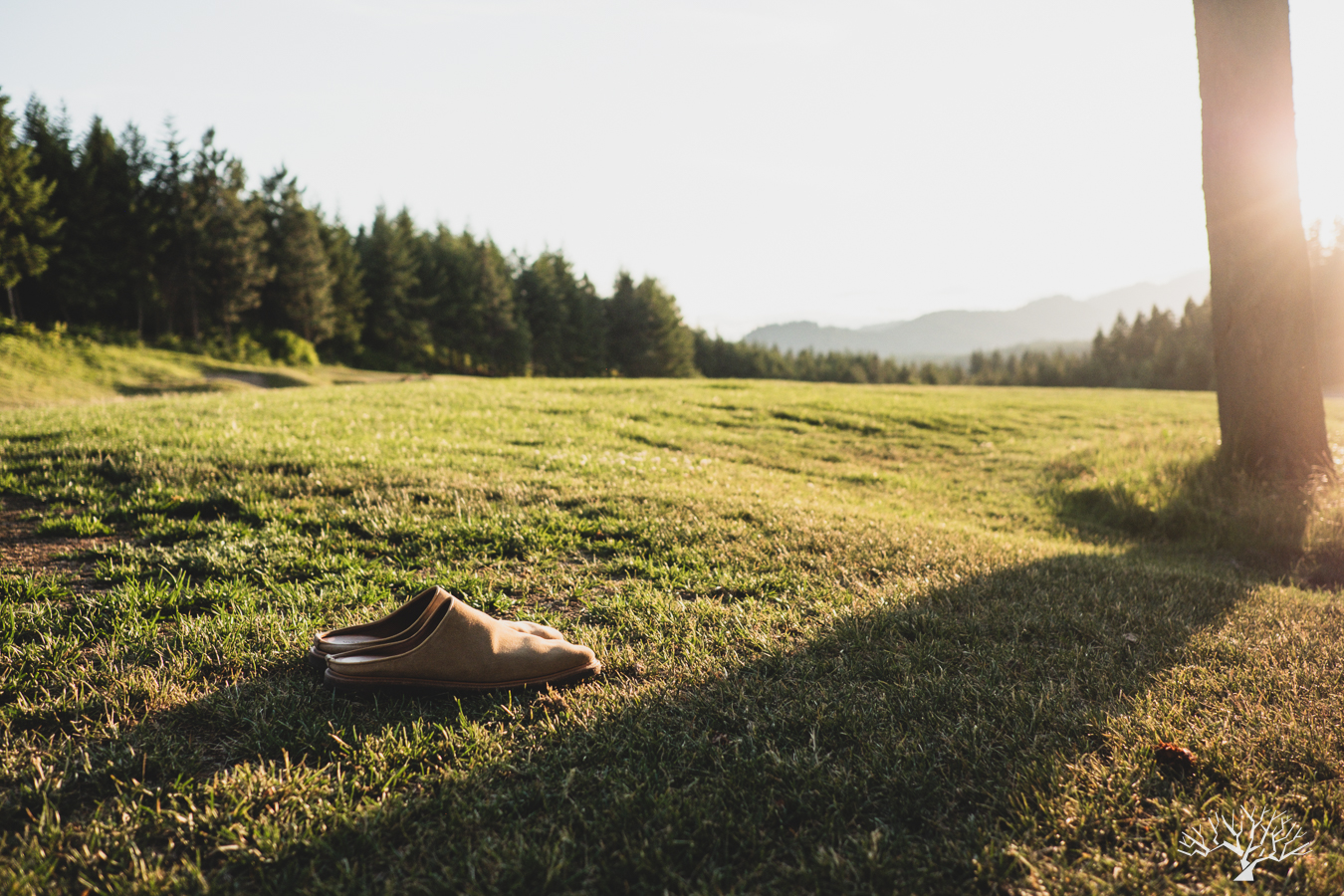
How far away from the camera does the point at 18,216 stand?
107 feet

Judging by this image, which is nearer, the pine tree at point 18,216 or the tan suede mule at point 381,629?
the tan suede mule at point 381,629

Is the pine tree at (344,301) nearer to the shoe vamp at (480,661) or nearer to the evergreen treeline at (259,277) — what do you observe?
the evergreen treeline at (259,277)

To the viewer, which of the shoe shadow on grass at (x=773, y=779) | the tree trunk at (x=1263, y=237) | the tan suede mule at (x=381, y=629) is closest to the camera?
the shoe shadow on grass at (x=773, y=779)

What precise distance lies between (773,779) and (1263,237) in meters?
8.61

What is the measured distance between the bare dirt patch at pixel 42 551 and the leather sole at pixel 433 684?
7.49 feet

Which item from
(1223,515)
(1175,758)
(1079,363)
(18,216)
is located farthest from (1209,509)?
(1079,363)

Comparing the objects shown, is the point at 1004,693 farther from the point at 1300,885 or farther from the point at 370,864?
the point at 370,864

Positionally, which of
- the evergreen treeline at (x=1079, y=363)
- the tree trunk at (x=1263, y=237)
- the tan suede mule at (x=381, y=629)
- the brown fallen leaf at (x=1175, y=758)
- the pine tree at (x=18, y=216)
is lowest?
the brown fallen leaf at (x=1175, y=758)

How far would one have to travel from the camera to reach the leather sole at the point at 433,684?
9.10 feet

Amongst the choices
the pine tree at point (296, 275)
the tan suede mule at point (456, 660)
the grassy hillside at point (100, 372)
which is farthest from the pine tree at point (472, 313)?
the tan suede mule at point (456, 660)

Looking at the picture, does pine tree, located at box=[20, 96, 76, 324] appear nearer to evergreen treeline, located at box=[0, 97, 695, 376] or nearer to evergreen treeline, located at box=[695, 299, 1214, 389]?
evergreen treeline, located at box=[0, 97, 695, 376]

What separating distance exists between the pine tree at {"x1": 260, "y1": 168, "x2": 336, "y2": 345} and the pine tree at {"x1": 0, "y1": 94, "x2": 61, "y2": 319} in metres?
13.8

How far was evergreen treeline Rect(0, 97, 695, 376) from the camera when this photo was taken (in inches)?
1518

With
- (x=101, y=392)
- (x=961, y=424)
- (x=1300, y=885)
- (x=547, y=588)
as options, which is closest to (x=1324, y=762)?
(x=1300, y=885)
